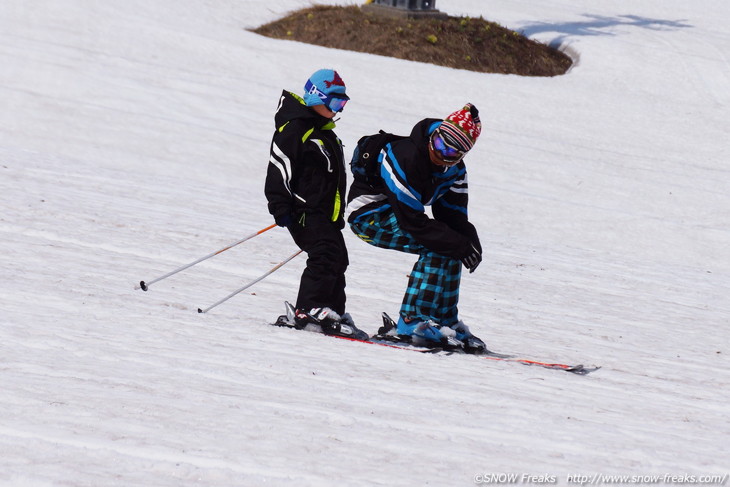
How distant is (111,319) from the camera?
598cm

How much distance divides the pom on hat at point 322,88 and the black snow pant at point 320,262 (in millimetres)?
789

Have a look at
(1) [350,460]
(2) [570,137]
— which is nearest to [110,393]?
(1) [350,460]

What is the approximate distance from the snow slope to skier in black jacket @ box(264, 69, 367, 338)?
0.42 metres

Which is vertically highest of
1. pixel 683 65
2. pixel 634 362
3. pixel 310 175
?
pixel 683 65

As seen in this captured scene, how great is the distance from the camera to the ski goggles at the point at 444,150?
5.91 meters

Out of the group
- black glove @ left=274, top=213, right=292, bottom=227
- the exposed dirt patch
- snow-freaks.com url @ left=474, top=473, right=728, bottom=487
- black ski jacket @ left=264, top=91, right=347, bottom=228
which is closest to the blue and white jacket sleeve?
black ski jacket @ left=264, top=91, right=347, bottom=228

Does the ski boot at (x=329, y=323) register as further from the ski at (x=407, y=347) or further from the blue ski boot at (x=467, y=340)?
the blue ski boot at (x=467, y=340)

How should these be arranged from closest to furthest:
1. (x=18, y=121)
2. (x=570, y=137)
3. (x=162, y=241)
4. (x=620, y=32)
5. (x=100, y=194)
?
1. (x=162, y=241)
2. (x=100, y=194)
3. (x=18, y=121)
4. (x=570, y=137)
5. (x=620, y=32)

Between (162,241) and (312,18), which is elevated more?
(312,18)

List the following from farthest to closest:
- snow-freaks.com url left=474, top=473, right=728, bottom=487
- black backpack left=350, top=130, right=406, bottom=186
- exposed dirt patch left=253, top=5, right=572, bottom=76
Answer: exposed dirt patch left=253, top=5, right=572, bottom=76 < black backpack left=350, top=130, right=406, bottom=186 < snow-freaks.com url left=474, top=473, right=728, bottom=487

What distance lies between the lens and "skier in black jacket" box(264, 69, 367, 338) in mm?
6195

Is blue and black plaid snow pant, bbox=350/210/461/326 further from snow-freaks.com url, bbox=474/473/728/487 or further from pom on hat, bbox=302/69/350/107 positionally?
snow-freaks.com url, bbox=474/473/728/487

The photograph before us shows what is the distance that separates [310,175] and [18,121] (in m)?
9.05

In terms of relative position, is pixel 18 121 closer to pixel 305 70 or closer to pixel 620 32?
pixel 305 70
